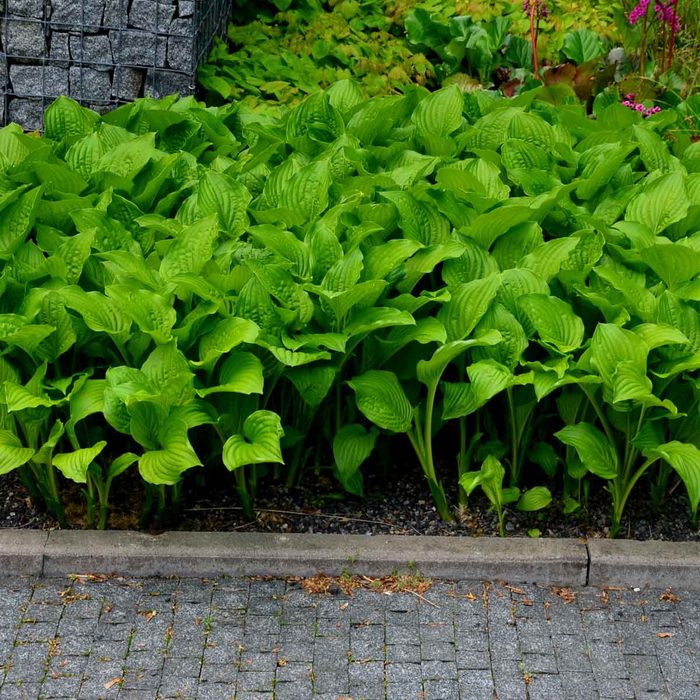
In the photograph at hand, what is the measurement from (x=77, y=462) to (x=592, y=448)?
170 cm

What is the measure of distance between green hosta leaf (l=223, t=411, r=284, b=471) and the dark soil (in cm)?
45

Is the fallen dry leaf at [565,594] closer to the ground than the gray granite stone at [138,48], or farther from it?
closer to the ground

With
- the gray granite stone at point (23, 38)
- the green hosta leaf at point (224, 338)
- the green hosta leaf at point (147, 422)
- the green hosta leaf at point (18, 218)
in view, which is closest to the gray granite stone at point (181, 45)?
the gray granite stone at point (23, 38)

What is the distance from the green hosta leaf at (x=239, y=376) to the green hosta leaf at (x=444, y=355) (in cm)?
56

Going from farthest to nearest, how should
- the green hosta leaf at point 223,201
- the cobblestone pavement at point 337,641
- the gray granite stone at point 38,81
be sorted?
the gray granite stone at point 38,81, the green hosta leaf at point 223,201, the cobblestone pavement at point 337,641

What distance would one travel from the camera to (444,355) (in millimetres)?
3730

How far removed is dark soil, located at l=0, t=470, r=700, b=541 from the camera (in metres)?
3.96

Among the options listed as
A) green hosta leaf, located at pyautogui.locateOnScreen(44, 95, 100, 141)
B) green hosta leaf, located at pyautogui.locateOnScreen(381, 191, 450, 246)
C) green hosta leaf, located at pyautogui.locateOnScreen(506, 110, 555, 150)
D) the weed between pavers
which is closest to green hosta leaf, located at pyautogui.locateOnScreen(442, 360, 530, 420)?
the weed between pavers

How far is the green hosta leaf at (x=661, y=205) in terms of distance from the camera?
4.41 meters

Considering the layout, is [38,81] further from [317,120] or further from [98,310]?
[98,310]

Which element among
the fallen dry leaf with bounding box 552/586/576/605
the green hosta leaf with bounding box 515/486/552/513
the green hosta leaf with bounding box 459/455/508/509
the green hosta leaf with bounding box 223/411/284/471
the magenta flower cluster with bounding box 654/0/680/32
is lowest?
the fallen dry leaf with bounding box 552/586/576/605

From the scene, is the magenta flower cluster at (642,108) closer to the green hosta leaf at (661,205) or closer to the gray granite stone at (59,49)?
the green hosta leaf at (661,205)

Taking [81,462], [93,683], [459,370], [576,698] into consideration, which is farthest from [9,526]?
[576,698]

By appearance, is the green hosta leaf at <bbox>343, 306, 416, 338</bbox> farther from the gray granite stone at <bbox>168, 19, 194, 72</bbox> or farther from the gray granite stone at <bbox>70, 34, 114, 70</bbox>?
the gray granite stone at <bbox>70, 34, 114, 70</bbox>
